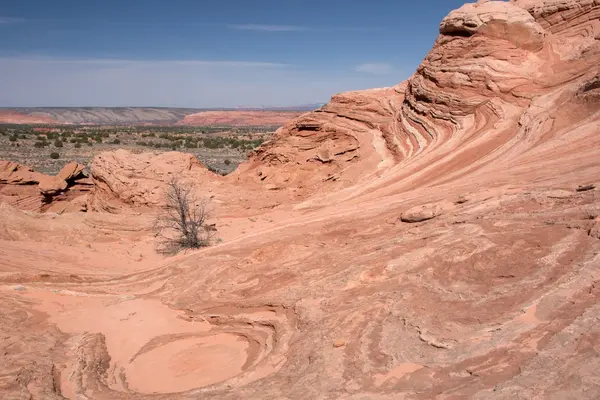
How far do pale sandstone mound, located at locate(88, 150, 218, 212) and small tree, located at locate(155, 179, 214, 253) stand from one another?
26.6 inches

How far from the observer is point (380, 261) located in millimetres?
8055

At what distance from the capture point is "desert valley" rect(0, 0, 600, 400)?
520 cm

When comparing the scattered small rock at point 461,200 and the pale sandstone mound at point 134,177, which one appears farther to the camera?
the pale sandstone mound at point 134,177

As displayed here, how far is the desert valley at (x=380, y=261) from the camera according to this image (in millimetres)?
5203

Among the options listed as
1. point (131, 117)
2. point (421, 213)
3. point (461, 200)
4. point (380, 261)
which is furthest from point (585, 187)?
point (131, 117)

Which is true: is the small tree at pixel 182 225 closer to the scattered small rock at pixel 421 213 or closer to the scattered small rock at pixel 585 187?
the scattered small rock at pixel 421 213

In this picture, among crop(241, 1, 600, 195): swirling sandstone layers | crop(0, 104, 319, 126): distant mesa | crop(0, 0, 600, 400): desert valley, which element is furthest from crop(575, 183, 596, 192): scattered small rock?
crop(0, 104, 319, 126): distant mesa

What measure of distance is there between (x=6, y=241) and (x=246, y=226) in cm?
702

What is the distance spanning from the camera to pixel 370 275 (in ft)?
25.6

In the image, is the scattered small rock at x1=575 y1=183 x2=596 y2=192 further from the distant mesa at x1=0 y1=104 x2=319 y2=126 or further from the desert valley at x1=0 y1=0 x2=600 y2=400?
the distant mesa at x1=0 y1=104 x2=319 y2=126

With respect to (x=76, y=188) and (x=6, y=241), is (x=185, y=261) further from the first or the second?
(x=76, y=188)

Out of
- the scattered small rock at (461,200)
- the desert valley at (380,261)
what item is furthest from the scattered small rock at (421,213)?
the scattered small rock at (461,200)

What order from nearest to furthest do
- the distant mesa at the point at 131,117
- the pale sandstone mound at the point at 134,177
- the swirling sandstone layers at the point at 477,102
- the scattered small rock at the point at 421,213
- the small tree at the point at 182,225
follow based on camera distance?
the scattered small rock at the point at 421,213 → the swirling sandstone layers at the point at 477,102 → the small tree at the point at 182,225 → the pale sandstone mound at the point at 134,177 → the distant mesa at the point at 131,117

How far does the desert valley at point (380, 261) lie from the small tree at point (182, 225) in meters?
0.39
